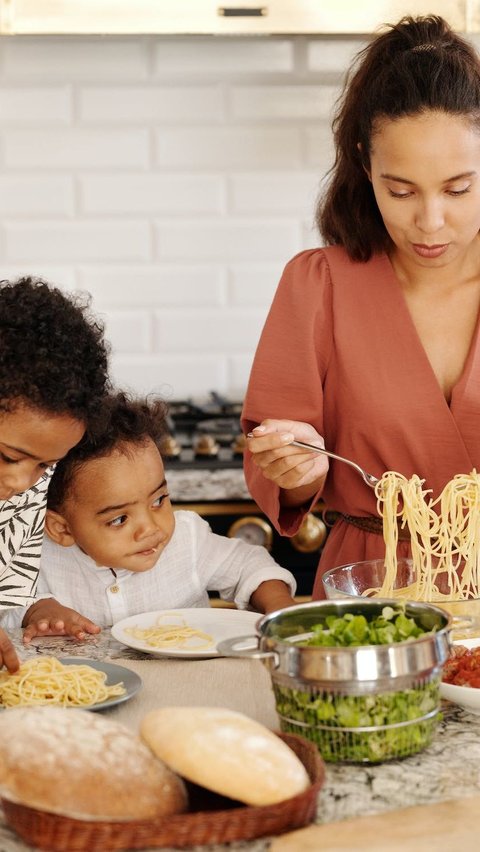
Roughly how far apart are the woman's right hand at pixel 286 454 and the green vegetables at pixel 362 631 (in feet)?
1.77

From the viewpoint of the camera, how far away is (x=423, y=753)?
129 cm

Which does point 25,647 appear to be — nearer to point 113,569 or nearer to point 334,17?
point 113,569

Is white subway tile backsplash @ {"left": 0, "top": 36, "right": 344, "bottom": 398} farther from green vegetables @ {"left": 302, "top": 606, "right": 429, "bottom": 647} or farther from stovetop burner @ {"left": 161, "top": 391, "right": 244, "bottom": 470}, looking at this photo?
green vegetables @ {"left": 302, "top": 606, "right": 429, "bottom": 647}

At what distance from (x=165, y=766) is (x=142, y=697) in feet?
1.34

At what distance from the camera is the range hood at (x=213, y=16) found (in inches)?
127

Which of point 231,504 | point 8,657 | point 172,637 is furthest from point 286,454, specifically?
point 231,504

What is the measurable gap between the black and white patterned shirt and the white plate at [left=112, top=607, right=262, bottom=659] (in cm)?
34

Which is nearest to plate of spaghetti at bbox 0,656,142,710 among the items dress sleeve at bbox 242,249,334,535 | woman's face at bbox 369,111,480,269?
dress sleeve at bbox 242,249,334,535

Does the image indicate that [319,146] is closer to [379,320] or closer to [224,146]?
[224,146]

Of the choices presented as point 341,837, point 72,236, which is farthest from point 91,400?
point 72,236

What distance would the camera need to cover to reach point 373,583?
183 cm

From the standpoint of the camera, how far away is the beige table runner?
1461 mm

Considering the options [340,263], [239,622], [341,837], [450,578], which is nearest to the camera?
[341,837]

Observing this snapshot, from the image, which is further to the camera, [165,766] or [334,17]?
[334,17]
